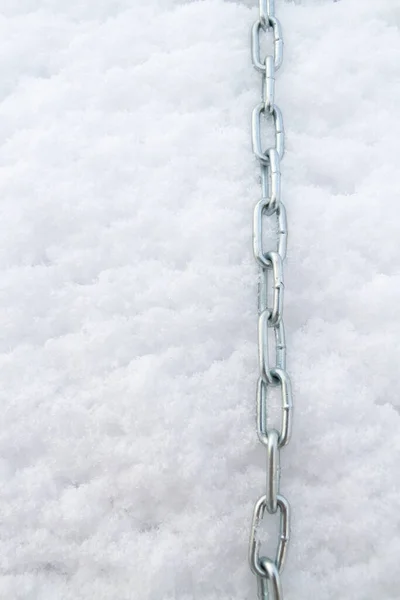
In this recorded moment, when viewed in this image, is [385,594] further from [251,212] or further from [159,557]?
[251,212]

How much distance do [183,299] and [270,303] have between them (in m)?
0.11

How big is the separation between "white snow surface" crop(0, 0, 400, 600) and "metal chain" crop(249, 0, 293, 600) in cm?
3

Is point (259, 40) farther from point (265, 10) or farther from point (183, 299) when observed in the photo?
point (183, 299)

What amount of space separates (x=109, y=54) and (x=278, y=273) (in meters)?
0.43

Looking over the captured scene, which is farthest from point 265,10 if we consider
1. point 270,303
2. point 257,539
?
point 257,539

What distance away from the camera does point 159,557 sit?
66 cm

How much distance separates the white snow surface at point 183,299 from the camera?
667 millimetres

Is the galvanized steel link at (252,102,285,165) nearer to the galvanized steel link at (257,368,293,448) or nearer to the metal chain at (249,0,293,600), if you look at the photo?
the metal chain at (249,0,293,600)

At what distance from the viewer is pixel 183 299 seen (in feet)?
2.46

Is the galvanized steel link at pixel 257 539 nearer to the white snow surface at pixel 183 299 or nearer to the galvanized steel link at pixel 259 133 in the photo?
the white snow surface at pixel 183 299

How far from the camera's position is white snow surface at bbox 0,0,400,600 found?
2.19ft

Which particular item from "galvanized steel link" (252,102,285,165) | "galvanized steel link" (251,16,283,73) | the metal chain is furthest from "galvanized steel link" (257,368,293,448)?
"galvanized steel link" (251,16,283,73)

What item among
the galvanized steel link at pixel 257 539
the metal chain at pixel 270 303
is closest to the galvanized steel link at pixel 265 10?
the metal chain at pixel 270 303

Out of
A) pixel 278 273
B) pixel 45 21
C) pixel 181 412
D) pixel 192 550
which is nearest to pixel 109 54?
pixel 45 21
